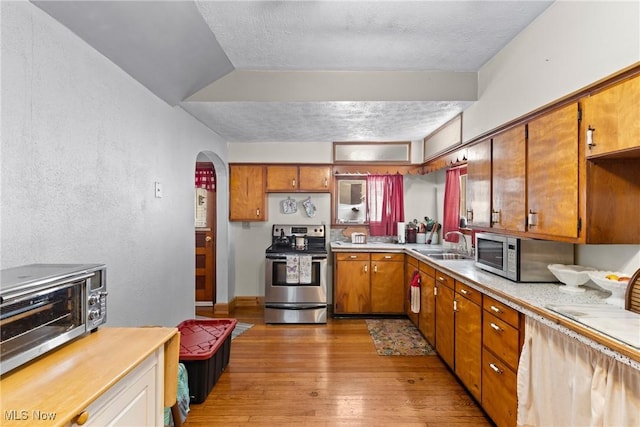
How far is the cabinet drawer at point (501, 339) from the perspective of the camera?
1.76m

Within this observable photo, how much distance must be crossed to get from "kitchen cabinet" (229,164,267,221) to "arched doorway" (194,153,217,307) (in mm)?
390

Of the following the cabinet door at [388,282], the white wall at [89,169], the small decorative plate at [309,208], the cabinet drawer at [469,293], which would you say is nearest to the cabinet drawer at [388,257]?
the cabinet door at [388,282]

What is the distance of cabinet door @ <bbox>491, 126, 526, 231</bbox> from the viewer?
2115 mm

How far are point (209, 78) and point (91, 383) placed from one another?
2400 millimetres

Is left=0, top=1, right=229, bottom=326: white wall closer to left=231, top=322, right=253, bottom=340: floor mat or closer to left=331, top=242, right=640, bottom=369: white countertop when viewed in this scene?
left=231, top=322, right=253, bottom=340: floor mat

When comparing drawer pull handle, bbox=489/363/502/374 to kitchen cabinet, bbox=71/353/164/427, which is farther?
drawer pull handle, bbox=489/363/502/374

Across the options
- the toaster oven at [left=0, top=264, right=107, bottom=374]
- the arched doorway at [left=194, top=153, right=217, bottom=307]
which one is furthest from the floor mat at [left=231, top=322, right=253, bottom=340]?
the toaster oven at [left=0, top=264, right=107, bottom=374]

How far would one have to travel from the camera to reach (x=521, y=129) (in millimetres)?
2125

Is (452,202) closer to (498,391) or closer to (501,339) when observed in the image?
(501,339)

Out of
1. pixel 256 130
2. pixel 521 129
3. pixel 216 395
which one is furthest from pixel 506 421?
pixel 256 130

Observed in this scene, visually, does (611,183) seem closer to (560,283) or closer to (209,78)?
(560,283)

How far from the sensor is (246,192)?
4492 mm

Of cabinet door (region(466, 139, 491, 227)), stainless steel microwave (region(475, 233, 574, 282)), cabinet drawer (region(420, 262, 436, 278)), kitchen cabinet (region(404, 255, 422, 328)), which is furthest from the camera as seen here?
kitchen cabinet (region(404, 255, 422, 328))

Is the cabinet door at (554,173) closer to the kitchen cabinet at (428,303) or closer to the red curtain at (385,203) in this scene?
the kitchen cabinet at (428,303)
